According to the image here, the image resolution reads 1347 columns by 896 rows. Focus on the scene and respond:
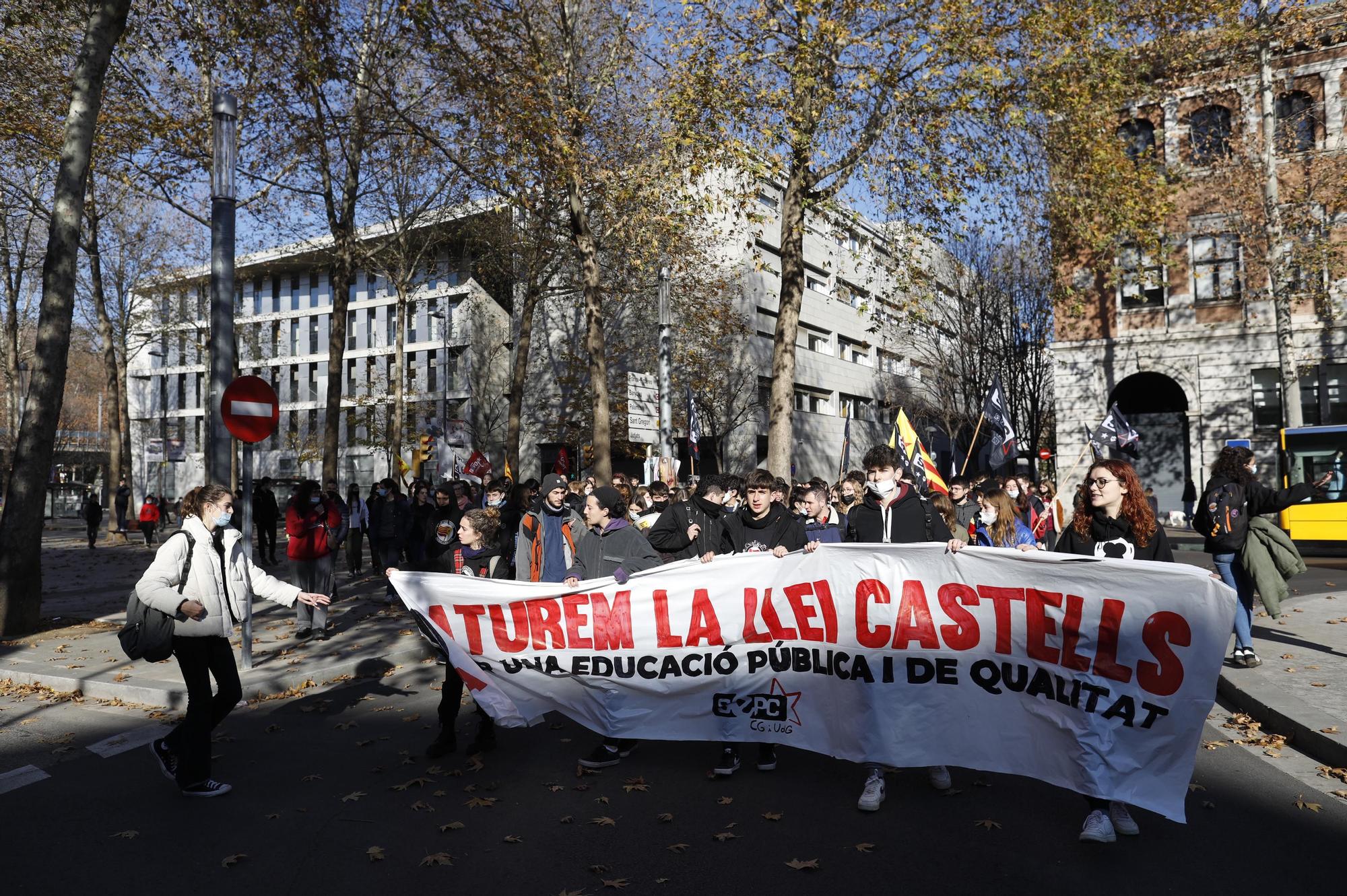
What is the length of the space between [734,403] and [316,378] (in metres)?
33.2

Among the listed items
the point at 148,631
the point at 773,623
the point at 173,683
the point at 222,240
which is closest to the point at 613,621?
the point at 773,623

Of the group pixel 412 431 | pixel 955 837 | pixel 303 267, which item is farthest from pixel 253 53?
pixel 303 267

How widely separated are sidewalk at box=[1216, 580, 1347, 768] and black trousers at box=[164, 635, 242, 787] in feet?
22.2

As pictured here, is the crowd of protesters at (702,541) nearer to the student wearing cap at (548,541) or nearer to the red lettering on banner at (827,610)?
the student wearing cap at (548,541)

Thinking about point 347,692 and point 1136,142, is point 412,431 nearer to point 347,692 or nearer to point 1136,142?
point 1136,142

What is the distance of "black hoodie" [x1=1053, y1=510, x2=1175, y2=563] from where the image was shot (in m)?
5.23

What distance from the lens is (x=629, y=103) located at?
21484 mm

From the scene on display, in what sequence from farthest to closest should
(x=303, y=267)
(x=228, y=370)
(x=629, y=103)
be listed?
(x=303, y=267) → (x=629, y=103) → (x=228, y=370)

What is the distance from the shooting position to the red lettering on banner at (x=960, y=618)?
540 cm

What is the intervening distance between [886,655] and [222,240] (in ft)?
27.0

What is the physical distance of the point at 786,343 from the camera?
58.1 feet

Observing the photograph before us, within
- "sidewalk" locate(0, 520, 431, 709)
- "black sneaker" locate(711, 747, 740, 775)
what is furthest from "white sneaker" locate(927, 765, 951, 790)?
"sidewalk" locate(0, 520, 431, 709)

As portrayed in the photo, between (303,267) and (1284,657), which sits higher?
(303,267)

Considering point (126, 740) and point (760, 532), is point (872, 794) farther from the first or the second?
point (126, 740)
